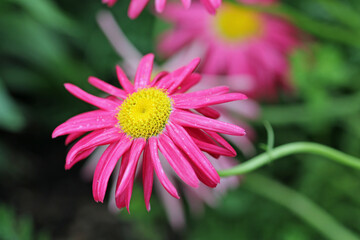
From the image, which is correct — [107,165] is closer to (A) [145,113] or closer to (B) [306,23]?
(A) [145,113]

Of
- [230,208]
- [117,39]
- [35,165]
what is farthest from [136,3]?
[35,165]

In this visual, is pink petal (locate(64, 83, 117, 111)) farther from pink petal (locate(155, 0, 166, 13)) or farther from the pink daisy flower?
the pink daisy flower

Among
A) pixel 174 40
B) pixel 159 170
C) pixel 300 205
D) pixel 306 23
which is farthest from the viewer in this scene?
pixel 174 40

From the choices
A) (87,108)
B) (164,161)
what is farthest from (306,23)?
(87,108)

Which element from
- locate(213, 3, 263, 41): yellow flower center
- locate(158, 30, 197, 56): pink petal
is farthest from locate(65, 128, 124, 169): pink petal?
locate(213, 3, 263, 41): yellow flower center

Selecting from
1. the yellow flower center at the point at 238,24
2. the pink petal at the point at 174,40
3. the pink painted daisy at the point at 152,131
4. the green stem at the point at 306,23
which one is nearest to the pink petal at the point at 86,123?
the pink painted daisy at the point at 152,131

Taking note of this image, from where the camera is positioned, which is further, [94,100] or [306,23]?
[306,23]
